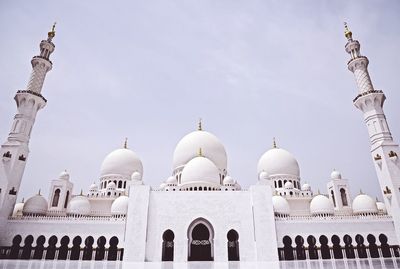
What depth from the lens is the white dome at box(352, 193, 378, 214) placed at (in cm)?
1917

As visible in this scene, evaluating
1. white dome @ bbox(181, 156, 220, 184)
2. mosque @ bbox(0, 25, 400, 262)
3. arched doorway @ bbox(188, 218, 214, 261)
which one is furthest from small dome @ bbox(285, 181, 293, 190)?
arched doorway @ bbox(188, 218, 214, 261)

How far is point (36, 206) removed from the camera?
742 inches

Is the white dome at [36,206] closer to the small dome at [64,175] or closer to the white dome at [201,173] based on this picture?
the small dome at [64,175]

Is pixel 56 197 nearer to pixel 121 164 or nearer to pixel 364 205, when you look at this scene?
pixel 121 164

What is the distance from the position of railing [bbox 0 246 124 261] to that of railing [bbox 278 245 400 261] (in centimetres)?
1071

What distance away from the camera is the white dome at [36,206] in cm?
1867

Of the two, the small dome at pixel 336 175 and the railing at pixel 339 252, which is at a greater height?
the small dome at pixel 336 175

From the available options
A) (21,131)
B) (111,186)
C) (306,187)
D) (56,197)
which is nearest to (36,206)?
(56,197)

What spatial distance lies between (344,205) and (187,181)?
13314 mm

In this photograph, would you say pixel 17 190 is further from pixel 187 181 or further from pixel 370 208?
pixel 370 208

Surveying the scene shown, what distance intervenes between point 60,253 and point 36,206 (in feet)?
13.2

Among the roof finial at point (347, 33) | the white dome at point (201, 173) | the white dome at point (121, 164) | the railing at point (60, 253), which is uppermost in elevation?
the roof finial at point (347, 33)

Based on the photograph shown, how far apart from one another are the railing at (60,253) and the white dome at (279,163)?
48.1ft

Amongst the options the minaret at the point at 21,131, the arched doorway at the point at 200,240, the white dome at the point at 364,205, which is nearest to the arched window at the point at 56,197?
the minaret at the point at 21,131
